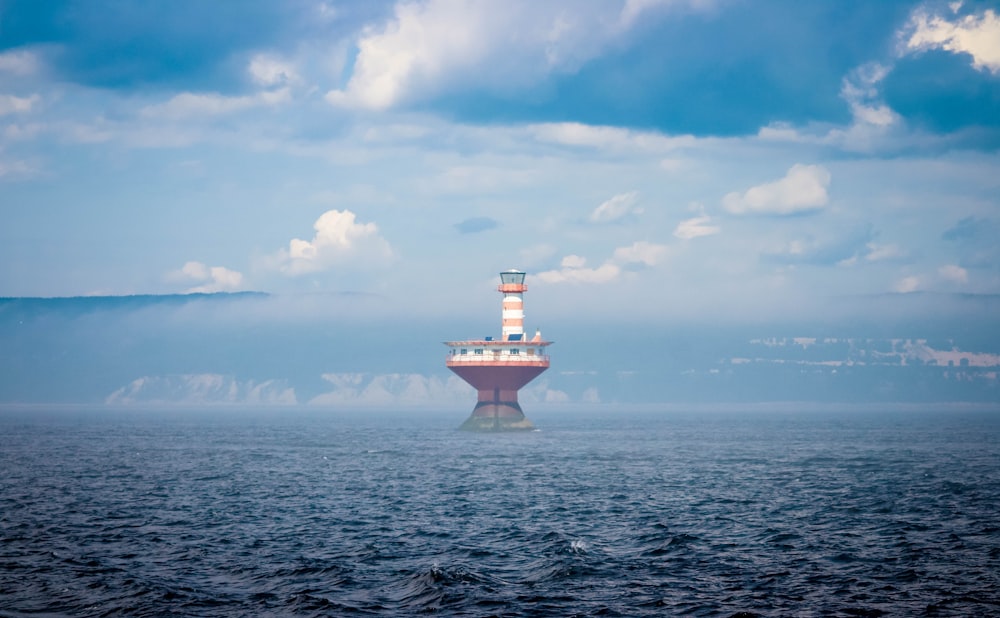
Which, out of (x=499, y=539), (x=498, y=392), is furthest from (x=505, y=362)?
(x=499, y=539)

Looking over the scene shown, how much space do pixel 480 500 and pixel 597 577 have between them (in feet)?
79.7

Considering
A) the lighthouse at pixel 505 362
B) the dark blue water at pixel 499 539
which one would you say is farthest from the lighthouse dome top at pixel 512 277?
the dark blue water at pixel 499 539

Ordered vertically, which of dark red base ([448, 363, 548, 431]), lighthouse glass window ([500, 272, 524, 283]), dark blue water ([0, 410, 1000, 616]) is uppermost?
lighthouse glass window ([500, 272, 524, 283])

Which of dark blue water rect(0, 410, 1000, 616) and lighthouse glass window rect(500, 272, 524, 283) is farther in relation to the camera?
lighthouse glass window rect(500, 272, 524, 283)

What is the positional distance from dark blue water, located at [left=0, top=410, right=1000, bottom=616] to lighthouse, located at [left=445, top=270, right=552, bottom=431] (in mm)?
48208

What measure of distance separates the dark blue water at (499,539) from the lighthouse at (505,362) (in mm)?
48208

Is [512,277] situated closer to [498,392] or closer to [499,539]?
[498,392]

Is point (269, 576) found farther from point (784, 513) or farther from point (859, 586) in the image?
point (784, 513)

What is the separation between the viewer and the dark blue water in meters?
30.3

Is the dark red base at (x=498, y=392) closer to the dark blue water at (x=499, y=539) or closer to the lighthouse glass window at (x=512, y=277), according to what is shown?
the lighthouse glass window at (x=512, y=277)

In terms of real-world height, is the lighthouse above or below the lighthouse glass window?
below

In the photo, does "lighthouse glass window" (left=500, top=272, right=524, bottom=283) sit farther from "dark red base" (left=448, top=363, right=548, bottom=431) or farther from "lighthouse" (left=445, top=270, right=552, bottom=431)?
"dark red base" (left=448, top=363, right=548, bottom=431)

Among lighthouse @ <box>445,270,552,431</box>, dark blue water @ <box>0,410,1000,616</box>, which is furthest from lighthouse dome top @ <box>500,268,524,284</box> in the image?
dark blue water @ <box>0,410,1000,616</box>

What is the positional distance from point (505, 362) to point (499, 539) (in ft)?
299
